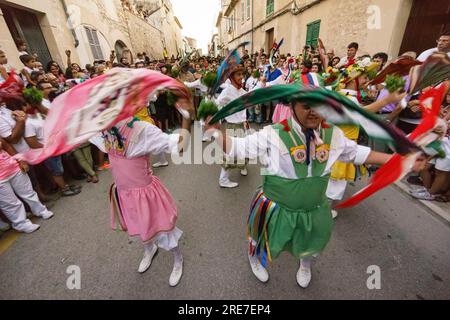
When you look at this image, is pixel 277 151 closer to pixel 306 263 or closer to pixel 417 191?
pixel 306 263

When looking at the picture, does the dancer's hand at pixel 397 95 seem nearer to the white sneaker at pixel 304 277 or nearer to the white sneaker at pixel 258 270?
the white sneaker at pixel 304 277

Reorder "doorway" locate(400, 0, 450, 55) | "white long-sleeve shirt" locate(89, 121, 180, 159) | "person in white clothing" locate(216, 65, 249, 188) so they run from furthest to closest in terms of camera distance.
→ 1. "doorway" locate(400, 0, 450, 55)
2. "person in white clothing" locate(216, 65, 249, 188)
3. "white long-sleeve shirt" locate(89, 121, 180, 159)

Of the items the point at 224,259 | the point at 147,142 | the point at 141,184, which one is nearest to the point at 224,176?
the point at 224,259

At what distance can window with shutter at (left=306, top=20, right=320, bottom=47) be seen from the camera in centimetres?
967

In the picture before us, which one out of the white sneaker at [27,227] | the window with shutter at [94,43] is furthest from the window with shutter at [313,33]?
the white sneaker at [27,227]

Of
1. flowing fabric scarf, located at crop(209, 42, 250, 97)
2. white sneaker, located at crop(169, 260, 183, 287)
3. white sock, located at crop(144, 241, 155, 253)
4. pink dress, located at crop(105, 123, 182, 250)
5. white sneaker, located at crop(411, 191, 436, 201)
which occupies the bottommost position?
white sneaker, located at crop(411, 191, 436, 201)

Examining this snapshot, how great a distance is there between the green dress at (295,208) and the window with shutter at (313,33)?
1067cm

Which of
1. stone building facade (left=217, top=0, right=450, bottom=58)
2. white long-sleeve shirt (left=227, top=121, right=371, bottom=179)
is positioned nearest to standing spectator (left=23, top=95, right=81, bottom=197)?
white long-sleeve shirt (left=227, top=121, right=371, bottom=179)

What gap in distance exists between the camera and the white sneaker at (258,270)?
7.08ft

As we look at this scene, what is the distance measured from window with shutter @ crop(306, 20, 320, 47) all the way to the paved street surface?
9210 mm

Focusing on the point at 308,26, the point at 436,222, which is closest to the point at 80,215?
the point at 436,222

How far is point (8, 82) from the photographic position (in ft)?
8.15

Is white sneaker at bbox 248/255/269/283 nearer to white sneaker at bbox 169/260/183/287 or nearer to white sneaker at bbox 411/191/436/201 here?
white sneaker at bbox 169/260/183/287

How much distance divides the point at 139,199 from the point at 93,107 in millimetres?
1065
